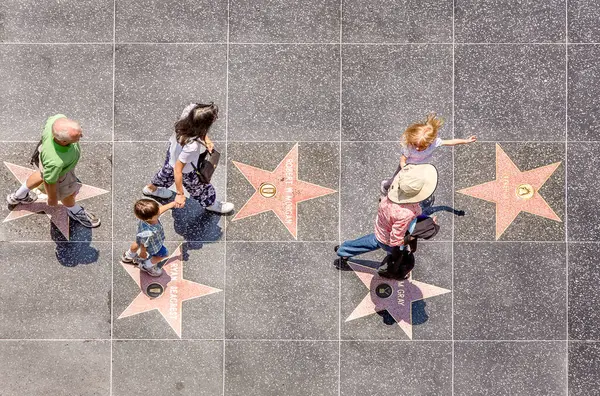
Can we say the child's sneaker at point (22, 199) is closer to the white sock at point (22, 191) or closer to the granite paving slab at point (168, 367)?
the white sock at point (22, 191)

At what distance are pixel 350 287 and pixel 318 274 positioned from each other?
0.41 metres

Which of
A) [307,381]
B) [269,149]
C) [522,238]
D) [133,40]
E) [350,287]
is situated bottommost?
[307,381]

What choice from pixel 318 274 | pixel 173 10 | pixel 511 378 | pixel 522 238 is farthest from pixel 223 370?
pixel 173 10

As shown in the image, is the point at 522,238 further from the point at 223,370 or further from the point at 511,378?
the point at 223,370

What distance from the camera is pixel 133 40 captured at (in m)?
6.05

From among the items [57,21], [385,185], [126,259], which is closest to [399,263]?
[385,185]

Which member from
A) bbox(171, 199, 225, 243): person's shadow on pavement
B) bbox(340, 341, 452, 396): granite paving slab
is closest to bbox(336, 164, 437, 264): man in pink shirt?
bbox(340, 341, 452, 396): granite paving slab

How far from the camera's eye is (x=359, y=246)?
564 cm

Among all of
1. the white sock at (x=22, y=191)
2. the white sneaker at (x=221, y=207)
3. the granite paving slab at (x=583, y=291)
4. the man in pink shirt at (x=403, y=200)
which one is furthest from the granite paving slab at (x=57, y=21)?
the granite paving slab at (x=583, y=291)

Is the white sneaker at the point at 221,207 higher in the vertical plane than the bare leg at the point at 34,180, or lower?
lower

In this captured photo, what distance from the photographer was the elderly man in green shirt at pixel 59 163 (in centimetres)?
467

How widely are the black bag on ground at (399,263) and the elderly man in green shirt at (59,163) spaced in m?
3.36

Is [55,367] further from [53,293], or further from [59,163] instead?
[59,163]

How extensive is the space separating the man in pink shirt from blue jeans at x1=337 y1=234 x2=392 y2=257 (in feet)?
0.95
